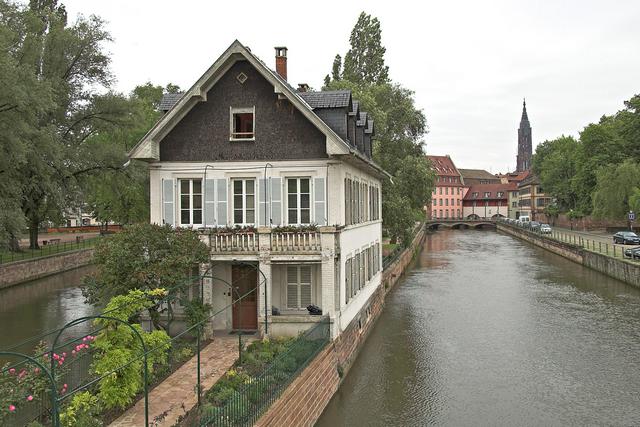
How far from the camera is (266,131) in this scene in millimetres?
19500

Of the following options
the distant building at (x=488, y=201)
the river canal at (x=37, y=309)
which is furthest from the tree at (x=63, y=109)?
the distant building at (x=488, y=201)

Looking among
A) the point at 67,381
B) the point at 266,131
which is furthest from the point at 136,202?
the point at 67,381

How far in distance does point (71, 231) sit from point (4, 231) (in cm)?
5742

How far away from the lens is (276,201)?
63.6 ft

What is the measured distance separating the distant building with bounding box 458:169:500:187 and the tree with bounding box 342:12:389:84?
96879mm

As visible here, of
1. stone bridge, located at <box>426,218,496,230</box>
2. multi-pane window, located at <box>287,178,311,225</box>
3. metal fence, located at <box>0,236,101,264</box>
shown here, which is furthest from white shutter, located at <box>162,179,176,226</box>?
stone bridge, located at <box>426,218,496,230</box>

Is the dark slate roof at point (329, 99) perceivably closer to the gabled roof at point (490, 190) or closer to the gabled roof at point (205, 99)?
the gabled roof at point (205, 99)

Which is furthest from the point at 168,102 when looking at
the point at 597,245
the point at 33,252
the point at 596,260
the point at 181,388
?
the point at 597,245

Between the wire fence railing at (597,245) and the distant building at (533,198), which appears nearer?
the wire fence railing at (597,245)

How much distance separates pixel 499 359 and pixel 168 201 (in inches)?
544

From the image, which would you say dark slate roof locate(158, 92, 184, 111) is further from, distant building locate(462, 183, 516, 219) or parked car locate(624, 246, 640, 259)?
distant building locate(462, 183, 516, 219)

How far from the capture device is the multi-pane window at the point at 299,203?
19312 millimetres

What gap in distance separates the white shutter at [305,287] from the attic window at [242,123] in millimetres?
4967

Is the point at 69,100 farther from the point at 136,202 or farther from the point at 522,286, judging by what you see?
the point at 522,286
